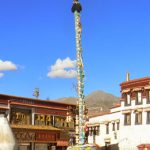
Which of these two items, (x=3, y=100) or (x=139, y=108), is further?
(x=139, y=108)

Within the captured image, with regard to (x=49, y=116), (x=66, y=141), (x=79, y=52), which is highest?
(x=79, y=52)

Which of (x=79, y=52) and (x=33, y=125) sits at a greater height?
(x=79, y=52)

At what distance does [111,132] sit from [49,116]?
1293 cm

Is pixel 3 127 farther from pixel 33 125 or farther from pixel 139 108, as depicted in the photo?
pixel 139 108

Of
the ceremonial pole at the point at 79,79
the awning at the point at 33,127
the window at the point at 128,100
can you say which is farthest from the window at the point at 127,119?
the ceremonial pole at the point at 79,79

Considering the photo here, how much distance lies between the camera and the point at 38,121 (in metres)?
54.8

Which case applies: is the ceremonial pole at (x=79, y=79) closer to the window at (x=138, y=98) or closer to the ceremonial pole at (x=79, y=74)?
the ceremonial pole at (x=79, y=74)

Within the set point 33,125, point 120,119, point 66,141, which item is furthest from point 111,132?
point 33,125

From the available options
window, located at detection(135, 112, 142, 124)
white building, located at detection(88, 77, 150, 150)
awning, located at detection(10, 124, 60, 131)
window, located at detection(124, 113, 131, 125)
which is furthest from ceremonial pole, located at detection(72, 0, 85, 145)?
window, located at detection(124, 113, 131, 125)

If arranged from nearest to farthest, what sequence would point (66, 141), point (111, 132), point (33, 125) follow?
point (33, 125)
point (66, 141)
point (111, 132)

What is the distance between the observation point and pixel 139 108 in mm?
55375

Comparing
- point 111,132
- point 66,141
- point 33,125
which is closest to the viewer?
point 33,125

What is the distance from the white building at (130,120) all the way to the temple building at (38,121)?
7.18 m

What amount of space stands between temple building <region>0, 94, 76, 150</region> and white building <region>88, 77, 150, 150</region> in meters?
7.18
